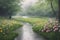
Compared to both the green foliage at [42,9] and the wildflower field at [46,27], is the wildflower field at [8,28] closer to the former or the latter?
the wildflower field at [46,27]

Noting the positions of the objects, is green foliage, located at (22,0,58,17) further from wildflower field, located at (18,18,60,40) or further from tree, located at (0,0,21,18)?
tree, located at (0,0,21,18)

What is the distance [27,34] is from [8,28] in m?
0.33

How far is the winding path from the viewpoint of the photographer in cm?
314

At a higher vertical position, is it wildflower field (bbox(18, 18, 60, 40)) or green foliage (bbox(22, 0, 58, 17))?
green foliage (bbox(22, 0, 58, 17))

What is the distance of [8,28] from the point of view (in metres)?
3.13

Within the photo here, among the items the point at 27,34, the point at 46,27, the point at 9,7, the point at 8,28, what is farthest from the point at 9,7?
the point at 46,27

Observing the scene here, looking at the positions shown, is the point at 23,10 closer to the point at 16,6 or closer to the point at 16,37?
the point at 16,6

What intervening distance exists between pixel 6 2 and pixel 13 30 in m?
0.49

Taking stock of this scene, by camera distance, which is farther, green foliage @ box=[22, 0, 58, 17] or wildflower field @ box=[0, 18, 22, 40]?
green foliage @ box=[22, 0, 58, 17]

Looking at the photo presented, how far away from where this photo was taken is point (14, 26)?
3182 millimetres

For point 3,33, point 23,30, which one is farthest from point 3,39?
point 23,30

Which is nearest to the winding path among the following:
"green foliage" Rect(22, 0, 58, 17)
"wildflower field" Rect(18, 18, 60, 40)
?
"wildflower field" Rect(18, 18, 60, 40)

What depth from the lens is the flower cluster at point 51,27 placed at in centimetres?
316

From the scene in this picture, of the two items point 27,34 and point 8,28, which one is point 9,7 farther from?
point 27,34
